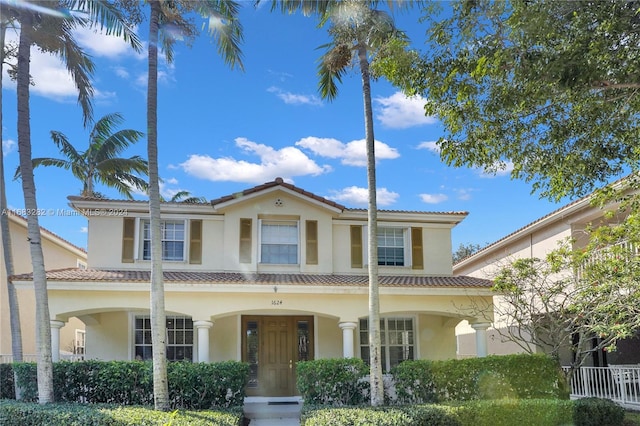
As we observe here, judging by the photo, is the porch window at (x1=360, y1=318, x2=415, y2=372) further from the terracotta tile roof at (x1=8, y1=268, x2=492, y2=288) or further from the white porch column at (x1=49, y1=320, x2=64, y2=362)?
the white porch column at (x1=49, y1=320, x2=64, y2=362)

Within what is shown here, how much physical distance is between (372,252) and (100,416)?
6.13m

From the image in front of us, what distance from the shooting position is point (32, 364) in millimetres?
12555

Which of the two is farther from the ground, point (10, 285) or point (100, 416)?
point (10, 285)

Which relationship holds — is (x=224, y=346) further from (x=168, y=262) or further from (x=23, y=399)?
(x=23, y=399)

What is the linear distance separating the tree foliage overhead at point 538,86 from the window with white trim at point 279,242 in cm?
849

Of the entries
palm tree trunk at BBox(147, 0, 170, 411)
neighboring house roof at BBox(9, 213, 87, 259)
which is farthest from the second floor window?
neighboring house roof at BBox(9, 213, 87, 259)

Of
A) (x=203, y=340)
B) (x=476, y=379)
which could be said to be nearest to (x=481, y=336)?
(x=476, y=379)

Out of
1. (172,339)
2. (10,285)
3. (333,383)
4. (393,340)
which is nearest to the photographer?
(333,383)

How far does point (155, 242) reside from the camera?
11.2 m

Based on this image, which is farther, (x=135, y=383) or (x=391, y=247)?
(x=391, y=247)

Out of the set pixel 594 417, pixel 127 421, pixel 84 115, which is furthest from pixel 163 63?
pixel 594 417

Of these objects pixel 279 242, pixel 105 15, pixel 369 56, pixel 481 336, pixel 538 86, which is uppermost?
pixel 105 15

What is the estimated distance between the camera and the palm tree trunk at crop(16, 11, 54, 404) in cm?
1184

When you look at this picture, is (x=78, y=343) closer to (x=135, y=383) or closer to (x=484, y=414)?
(x=135, y=383)
